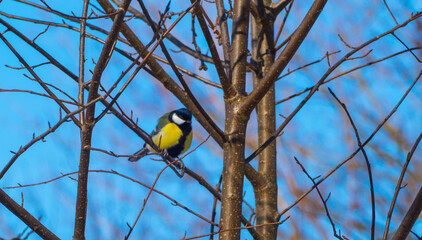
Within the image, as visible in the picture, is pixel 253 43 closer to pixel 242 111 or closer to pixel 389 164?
pixel 242 111

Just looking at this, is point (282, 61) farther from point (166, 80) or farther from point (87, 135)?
point (87, 135)

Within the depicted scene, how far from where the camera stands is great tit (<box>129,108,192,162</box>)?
3447mm

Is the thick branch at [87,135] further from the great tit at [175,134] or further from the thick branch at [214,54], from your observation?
the great tit at [175,134]

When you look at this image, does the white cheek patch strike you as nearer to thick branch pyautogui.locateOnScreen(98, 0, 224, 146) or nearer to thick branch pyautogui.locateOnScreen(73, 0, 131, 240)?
thick branch pyautogui.locateOnScreen(98, 0, 224, 146)

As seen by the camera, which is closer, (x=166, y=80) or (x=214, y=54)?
(x=214, y=54)

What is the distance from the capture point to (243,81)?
1707mm

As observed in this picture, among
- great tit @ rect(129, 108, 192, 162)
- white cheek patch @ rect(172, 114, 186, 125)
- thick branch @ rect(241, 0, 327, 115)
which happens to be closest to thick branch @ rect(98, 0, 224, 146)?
thick branch @ rect(241, 0, 327, 115)

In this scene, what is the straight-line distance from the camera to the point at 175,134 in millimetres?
3461

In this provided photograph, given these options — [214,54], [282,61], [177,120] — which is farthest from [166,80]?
[177,120]

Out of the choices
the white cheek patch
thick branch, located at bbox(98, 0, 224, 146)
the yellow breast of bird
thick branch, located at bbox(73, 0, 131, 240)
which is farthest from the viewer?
the white cheek patch

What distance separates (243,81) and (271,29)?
2.28ft

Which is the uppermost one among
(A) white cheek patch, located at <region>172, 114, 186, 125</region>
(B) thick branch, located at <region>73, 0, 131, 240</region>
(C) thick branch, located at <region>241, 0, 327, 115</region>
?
(A) white cheek patch, located at <region>172, 114, 186, 125</region>

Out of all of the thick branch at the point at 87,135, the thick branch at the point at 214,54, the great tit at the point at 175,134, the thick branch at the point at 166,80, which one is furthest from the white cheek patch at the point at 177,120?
the thick branch at the point at 87,135

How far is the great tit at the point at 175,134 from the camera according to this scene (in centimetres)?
345
